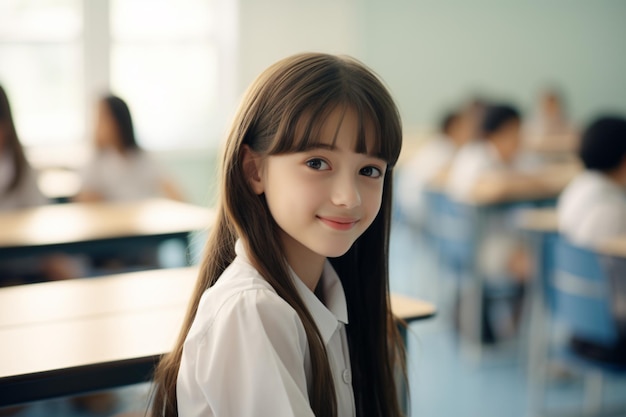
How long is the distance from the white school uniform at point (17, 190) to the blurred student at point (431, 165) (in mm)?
2276

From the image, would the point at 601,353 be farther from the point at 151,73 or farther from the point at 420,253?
the point at 151,73

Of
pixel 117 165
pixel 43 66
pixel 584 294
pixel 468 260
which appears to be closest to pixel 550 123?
pixel 468 260

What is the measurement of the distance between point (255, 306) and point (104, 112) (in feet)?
10.5

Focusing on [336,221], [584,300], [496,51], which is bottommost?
[584,300]

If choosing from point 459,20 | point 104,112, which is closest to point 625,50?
point 459,20

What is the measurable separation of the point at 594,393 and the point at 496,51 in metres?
5.90

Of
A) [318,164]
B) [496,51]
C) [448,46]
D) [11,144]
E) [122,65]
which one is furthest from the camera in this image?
[496,51]

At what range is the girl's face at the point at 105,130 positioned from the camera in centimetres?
416

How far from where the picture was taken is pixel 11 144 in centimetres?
356

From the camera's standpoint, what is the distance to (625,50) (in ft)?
32.2

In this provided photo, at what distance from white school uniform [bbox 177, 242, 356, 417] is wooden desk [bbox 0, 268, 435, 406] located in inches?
14.0

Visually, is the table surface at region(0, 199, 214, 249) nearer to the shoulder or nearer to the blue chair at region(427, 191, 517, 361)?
the blue chair at region(427, 191, 517, 361)

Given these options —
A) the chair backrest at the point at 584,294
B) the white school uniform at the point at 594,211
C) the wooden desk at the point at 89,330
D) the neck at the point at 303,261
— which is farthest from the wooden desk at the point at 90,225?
the neck at the point at 303,261

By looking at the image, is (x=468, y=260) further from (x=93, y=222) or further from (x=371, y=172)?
(x=371, y=172)
